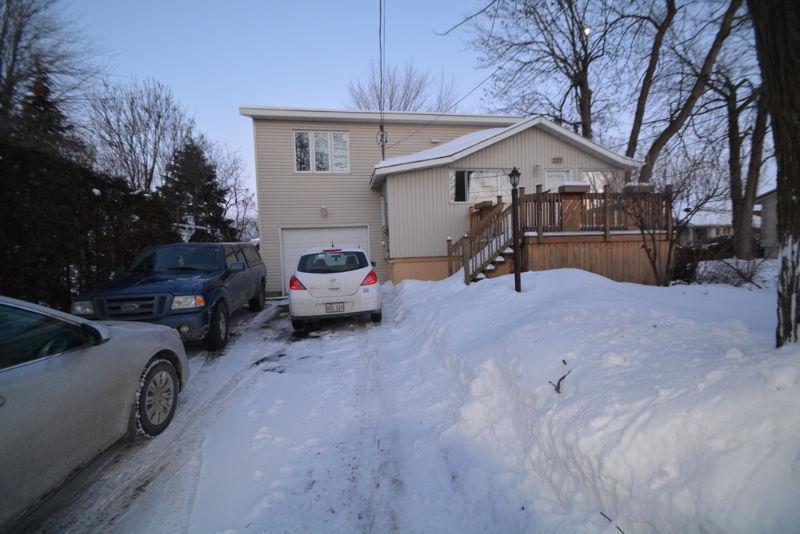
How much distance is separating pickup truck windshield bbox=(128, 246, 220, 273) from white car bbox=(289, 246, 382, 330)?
5.26ft

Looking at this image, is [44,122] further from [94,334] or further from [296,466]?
[296,466]

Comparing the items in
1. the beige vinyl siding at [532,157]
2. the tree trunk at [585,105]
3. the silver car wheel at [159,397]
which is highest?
the tree trunk at [585,105]

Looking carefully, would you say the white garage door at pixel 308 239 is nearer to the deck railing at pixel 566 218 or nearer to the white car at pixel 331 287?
the deck railing at pixel 566 218

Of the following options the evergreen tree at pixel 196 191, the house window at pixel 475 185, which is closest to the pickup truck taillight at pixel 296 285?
the house window at pixel 475 185

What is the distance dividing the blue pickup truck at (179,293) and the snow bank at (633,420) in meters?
3.77

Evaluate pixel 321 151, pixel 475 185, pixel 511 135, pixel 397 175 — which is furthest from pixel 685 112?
pixel 321 151

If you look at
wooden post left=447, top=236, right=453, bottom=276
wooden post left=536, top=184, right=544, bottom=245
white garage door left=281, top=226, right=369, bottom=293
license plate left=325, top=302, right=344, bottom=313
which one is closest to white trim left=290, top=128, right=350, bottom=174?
white garage door left=281, top=226, right=369, bottom=293

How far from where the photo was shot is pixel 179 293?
17.0 ft

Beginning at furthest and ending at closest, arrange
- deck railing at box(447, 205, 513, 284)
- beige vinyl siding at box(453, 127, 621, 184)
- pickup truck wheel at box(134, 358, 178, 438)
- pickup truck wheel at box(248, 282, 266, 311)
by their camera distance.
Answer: beige vinyl siding at box(453, 127, 621, 184)
pickup truck wheel at box(248, 282, 266, 311)
deck railing at box(447, 205, 513, 284)
pickup truck wheel at box(134, 358, 178, 438)

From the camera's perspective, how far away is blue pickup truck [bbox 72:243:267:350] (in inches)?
198

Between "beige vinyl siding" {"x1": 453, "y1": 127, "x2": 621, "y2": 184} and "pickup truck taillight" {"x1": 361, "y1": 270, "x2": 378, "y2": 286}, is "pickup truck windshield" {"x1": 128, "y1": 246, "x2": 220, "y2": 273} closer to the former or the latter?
"pickup truck taillight" {"x1": 361, "y1": 270, "x2": 378, "y2": 286}

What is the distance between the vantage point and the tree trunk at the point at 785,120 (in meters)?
2.23

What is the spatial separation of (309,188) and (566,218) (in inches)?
342

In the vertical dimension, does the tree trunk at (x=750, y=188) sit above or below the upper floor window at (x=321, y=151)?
below
